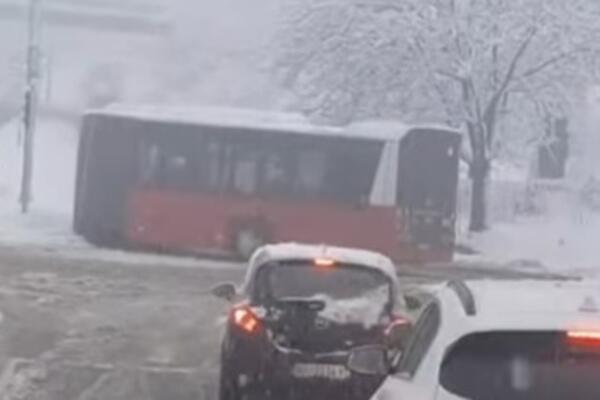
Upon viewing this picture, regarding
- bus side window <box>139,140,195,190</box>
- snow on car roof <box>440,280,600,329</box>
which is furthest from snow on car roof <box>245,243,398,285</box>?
bus side window <box>139,140,195,190</box>

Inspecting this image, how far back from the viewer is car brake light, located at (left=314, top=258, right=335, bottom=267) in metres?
13.4

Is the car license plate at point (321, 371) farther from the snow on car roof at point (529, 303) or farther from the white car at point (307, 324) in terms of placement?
the snow on car roof at point (529, 303)

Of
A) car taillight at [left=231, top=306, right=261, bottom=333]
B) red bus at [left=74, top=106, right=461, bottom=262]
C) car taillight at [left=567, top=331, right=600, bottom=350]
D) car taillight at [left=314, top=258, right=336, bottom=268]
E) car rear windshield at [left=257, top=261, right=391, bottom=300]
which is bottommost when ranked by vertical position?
red bus at [left=74, top=106, right=461, bottom=262]

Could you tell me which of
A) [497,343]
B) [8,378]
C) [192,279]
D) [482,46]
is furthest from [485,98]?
[497,343]

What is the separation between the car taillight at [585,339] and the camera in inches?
263

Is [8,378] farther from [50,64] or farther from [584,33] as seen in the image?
[50,64]

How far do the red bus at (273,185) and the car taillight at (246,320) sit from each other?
19737 millimetres

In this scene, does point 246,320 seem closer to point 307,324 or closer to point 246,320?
point 246,320

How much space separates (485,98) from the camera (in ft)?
135

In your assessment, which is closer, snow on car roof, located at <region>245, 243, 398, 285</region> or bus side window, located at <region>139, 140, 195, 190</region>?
snow on car roof, located at <region>245, 243, 398, 285</region>

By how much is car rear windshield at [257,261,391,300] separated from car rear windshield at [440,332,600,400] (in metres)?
6.48

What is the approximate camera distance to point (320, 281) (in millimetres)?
13359

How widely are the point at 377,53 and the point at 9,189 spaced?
38.7ft

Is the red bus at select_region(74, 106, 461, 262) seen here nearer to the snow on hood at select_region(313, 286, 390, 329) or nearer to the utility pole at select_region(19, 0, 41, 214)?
the utility pole at select_region(19, 0, 41, 214)
